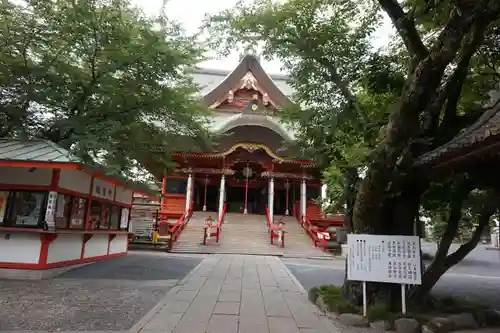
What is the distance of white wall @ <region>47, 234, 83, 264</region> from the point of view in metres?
8.52

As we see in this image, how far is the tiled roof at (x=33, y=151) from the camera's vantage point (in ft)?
25.2

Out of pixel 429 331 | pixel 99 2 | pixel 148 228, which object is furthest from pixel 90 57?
pixel 148 228

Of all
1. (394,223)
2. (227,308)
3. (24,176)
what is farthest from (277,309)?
(24,176)

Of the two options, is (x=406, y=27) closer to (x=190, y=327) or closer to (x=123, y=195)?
(x=190, y=327)

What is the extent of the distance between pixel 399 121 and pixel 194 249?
13035mm

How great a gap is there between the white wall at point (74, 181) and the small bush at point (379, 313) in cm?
730

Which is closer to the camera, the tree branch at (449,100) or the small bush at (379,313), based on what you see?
the small bush at (379,313)

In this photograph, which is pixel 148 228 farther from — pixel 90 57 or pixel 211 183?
pixel 90 57

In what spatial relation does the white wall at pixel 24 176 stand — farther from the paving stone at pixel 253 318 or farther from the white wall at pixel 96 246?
the paving stone at pixel 253 318

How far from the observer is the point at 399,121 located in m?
4.92

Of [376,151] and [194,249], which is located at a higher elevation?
[376,151]

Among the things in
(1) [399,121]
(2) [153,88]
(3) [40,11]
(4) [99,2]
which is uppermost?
(4) [99,2]

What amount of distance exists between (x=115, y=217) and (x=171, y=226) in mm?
6348

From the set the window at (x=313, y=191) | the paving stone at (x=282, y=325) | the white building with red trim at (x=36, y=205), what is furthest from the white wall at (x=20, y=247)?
the window at (x=313, y=191)
